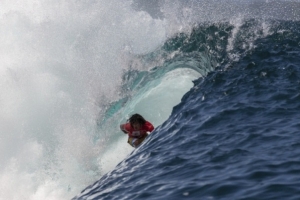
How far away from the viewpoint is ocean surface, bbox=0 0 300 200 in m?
9.17

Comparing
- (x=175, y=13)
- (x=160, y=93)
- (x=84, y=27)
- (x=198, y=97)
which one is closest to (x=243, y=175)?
(x=198, y=97)

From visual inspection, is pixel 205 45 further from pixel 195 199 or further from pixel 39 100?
pixel 195 199

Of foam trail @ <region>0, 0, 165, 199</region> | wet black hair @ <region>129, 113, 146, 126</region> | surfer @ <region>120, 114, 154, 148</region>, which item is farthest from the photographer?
foam trail @ <region>0, 0, 165, 199</region>

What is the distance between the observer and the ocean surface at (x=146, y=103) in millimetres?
9172

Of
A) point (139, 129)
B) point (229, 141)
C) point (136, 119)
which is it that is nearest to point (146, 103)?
point (139, 129)

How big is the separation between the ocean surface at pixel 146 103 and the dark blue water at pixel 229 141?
31 millimetres

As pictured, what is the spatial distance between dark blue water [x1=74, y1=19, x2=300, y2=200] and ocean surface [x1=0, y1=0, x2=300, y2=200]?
0.03 metres

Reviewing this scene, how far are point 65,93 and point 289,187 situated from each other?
1299 cm

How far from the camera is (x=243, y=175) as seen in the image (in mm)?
8219

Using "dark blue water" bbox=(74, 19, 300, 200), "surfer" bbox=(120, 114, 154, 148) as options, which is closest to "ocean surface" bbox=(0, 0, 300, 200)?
"dark blue water" bbox=(74, 19, 300, 200)

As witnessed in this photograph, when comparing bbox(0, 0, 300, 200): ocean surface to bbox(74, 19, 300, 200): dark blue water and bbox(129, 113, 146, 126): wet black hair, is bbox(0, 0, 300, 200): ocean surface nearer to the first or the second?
bbox(74, 19, 300, 200): dark blue water

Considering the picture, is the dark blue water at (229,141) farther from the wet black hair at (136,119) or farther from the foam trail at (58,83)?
the foam trail at (58,83)

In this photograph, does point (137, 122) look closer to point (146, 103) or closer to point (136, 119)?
point (136, 119)

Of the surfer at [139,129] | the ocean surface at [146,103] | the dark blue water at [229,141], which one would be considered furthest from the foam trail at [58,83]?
the dark blue water at [229,141]
